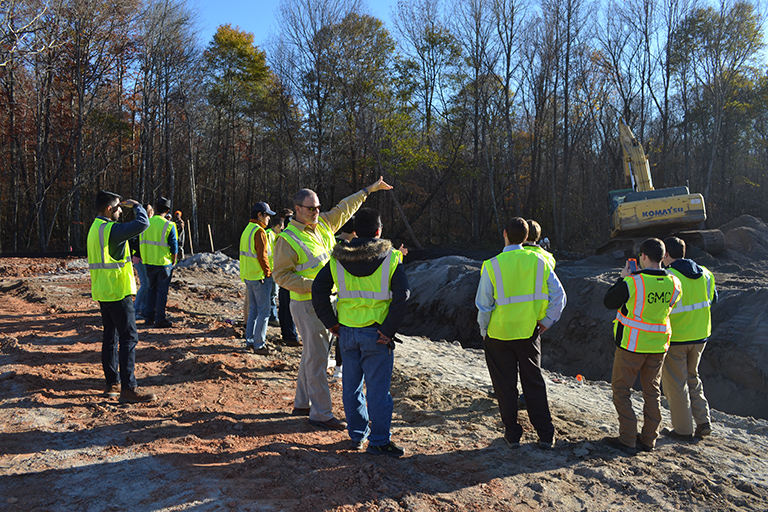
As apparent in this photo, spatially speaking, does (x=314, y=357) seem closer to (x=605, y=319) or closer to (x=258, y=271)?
(x=258, y=271)

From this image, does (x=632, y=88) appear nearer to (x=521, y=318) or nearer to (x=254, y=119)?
(x=254, y=119)

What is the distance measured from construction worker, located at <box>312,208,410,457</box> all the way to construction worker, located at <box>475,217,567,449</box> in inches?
34.2

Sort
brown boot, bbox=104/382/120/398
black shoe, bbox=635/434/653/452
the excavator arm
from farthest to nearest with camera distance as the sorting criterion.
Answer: the excavator arm, brown boot, bbox=104/382/120/398, black shoe, bbox=635/434/653/452

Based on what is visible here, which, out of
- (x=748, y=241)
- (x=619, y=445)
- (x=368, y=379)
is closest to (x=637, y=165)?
(x=748, y=241)

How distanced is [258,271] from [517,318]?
12.8ft

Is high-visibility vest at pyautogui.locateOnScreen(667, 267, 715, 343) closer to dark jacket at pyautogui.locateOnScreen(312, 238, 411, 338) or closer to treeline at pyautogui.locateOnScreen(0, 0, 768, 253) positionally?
dark jacket at pyautogui.locateOnScreen(312, 238, 411, 338)

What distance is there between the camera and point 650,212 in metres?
15.7

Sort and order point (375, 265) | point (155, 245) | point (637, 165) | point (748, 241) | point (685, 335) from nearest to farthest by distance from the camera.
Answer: point (375, 265) → point (685, 335) → point (155, 245) → point (748, 241) → point (637, 165)

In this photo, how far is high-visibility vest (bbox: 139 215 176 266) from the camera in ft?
26.7

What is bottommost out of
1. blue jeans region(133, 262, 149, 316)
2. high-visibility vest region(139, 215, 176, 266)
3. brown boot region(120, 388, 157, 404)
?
brown boot region(120, 388, 157, 404)

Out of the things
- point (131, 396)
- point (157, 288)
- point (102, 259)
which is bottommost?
point (131, 396)

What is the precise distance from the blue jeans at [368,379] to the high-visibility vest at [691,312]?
2687 millimetres

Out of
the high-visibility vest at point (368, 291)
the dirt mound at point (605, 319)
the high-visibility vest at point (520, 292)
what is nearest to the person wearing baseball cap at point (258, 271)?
the high-visibility vest at point (368, 291)

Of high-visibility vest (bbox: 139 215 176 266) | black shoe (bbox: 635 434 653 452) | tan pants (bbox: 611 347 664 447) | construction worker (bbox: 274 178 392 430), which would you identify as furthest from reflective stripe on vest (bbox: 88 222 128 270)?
black shoe (bbox: 635 434 653 452)
